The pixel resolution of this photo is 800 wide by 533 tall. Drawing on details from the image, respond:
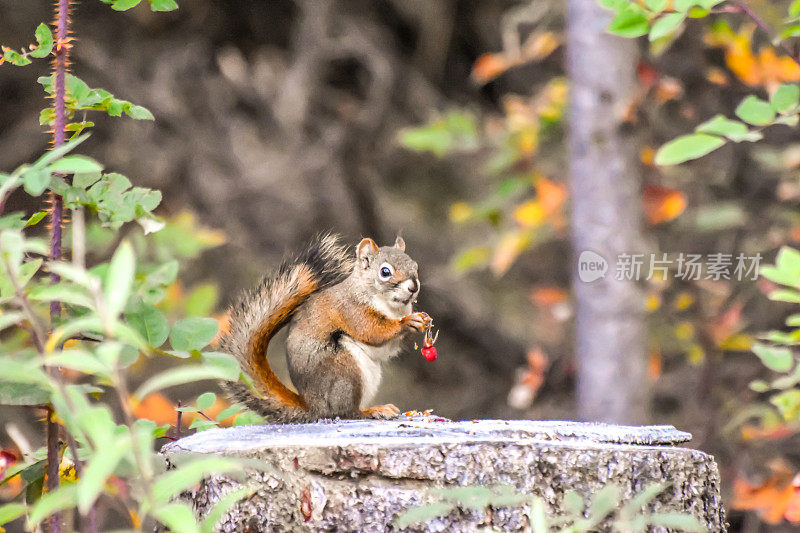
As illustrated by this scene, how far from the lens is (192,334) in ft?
3.53

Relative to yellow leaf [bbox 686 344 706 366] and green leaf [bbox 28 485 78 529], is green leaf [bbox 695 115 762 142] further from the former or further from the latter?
yellow leaf [bbox 686 344 706 366]

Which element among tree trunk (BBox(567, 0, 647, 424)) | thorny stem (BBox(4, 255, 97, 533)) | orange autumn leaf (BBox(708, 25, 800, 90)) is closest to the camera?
thorny stem (BBox(4, 255, 97, 533))

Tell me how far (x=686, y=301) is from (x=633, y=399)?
17.5 inches

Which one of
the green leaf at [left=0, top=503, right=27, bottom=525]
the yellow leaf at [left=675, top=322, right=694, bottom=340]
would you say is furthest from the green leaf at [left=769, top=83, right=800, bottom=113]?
the yellow leaf at [left=675, top=322, right=694, bottom=340]

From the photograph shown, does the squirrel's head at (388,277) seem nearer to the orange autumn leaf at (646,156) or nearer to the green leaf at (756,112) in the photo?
the green leaf at (756,112)

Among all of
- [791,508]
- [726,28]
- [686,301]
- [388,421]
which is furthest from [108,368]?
[686,301]

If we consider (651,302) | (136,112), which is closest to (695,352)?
(651,302)

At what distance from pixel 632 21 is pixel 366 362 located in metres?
0.74

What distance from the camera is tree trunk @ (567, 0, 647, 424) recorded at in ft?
8.42

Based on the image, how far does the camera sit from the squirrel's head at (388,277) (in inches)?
65.3

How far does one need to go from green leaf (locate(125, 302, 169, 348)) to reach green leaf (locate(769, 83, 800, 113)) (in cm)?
109

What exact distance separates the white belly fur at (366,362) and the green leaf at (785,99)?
2.67ft

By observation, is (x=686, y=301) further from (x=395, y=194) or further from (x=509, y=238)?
(x=395, y=194)

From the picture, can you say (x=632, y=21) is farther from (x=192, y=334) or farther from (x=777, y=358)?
(x=192, y=334)
